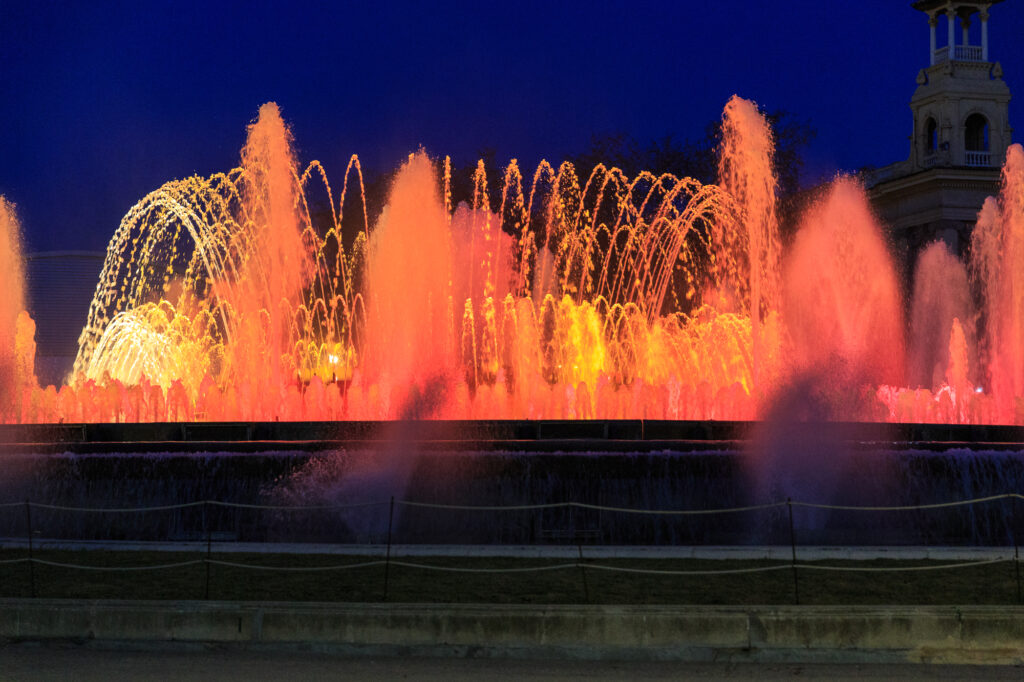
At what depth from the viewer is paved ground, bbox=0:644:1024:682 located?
29.2ft

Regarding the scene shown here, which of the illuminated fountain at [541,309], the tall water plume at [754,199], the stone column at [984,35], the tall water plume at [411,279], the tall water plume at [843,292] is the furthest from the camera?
the stone column at [984,35]

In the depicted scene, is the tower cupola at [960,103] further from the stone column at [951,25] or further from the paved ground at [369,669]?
the paved ground at [369,669]

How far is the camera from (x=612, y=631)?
32.7ft

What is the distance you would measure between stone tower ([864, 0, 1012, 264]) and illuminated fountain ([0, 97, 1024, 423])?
6.04 feet

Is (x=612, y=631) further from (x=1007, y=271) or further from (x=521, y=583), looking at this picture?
(x=1007, y=271)

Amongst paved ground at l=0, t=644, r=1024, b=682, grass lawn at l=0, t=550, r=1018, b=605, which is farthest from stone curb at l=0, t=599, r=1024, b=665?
grass lawn at l=0, t=550, r=1018, b=605

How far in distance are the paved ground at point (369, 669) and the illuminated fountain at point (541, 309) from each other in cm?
1121

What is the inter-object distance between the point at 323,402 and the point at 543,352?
84.4 feet

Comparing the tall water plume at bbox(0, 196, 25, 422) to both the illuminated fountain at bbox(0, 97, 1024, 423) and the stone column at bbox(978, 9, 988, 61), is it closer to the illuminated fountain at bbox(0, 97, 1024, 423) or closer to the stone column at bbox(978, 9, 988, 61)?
the illuminated fountain at bbox(0, 97, 1024, 423)

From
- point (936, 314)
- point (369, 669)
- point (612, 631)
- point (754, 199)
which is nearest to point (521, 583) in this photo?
point (612, 631)

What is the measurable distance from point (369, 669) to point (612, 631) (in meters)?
2.07

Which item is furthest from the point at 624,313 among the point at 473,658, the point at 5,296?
the point at 473,658

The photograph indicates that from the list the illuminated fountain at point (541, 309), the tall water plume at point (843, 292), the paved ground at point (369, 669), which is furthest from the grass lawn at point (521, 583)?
the tall water plume at point (843, 292)

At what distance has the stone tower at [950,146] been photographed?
56.4m
